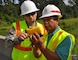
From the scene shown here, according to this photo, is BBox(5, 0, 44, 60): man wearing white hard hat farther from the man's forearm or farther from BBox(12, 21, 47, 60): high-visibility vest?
the man's forearm

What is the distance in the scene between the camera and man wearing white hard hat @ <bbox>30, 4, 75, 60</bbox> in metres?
4.40

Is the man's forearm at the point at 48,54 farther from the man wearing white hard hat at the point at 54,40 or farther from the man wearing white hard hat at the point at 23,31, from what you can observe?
the man wearing white hard hat at the point at 23,31

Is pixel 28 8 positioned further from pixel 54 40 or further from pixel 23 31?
pixel 54 40

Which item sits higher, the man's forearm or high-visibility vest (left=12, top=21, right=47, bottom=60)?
the man's forearm

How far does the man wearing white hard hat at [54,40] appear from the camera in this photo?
440 cm

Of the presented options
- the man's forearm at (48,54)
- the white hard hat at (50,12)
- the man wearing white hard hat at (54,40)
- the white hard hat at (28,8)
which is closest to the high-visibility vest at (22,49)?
the white hard hat at (28,8)

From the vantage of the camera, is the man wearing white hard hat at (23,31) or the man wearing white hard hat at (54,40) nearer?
the man wearing white hard hat at (54,40)

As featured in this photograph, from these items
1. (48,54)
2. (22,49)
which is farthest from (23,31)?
(48,54)

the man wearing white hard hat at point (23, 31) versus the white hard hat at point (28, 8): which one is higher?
the white hard hat at point (28, 8)

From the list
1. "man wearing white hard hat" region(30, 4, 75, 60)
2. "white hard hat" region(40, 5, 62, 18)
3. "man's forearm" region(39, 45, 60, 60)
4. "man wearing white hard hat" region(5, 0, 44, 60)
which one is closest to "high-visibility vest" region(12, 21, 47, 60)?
"man wearing white hard hat" region(5, 0, 44, 60)

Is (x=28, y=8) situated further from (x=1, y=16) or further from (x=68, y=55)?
(x=1, y=16)

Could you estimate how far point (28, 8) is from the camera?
18.6ft

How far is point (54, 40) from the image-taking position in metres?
4.73

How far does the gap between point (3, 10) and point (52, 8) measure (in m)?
72.6
